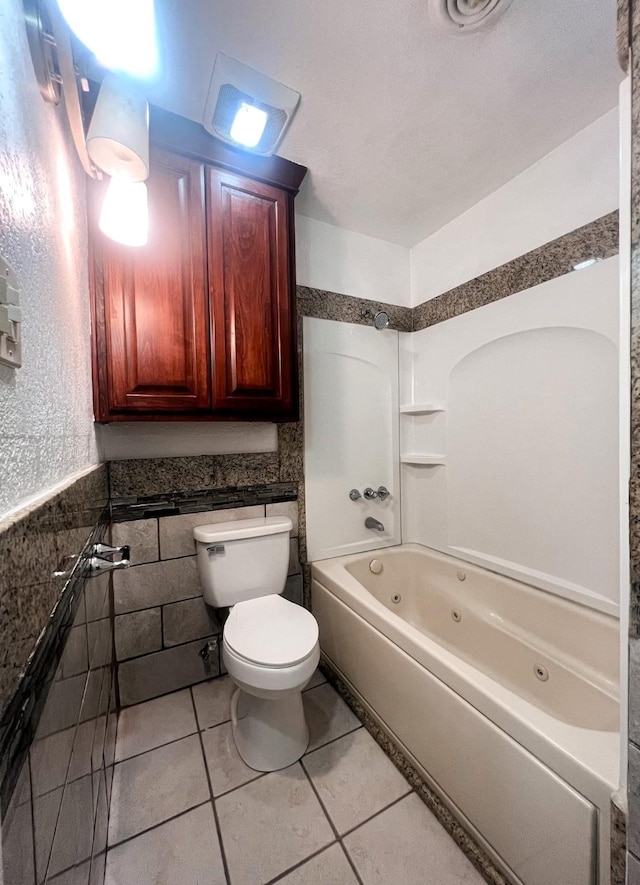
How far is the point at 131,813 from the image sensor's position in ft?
3.49

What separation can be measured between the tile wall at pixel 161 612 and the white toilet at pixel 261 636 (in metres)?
0.11

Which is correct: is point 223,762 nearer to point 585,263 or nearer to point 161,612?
point 161,612

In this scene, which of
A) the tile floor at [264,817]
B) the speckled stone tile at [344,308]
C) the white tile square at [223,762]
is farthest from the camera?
the speckled stone tile at [344,308]

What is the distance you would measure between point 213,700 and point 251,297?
1783 mm

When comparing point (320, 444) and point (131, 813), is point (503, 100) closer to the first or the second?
point (320, 444)

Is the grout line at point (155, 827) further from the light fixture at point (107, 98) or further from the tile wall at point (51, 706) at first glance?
the light fixture at point (107, 98)

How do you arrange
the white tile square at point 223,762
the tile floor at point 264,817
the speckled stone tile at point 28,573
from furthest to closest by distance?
the white tile square at point 223,762, the tile floor at point 264,817, the speckled stone tile at point 28,573

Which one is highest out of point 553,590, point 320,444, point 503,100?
point 503,100

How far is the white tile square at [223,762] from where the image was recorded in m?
1.16

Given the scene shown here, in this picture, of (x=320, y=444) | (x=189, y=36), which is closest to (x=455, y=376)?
(x=320, y=444)

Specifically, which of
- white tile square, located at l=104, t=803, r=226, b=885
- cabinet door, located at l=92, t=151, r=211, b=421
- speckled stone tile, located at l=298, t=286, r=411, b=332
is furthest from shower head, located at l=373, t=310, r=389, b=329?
white tile square, located at l=104, t=803, r=226, b=885

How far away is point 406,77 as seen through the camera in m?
1.09

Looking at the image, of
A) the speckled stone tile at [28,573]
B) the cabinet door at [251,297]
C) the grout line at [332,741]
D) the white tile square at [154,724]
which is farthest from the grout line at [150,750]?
the cabinet door at [251,297]

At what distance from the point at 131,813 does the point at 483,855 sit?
1068mm
